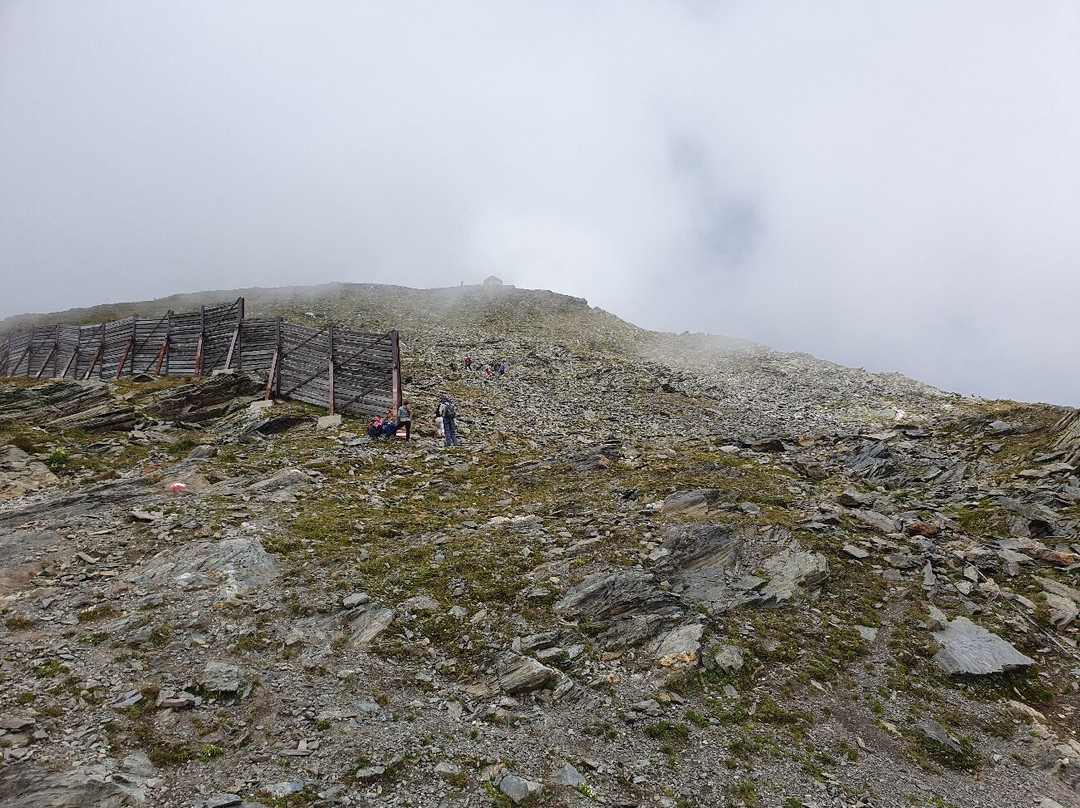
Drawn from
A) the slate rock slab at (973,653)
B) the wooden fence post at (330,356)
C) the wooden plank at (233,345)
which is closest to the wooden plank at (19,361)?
the wooden plank at (233,345)

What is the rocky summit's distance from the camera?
24.2 feet

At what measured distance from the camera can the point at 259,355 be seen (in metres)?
28.2

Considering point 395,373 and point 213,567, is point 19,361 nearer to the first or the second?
point 395,373

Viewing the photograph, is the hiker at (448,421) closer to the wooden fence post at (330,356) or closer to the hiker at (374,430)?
the hiker at (374,430)

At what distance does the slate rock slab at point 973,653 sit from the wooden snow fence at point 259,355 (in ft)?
71.0

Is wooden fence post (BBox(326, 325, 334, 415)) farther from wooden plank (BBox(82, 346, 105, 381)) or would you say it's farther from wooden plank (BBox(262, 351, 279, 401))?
wooden plank (BBox(82, 346, 105, 381))

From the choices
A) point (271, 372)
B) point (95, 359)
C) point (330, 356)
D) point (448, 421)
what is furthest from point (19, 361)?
point (448, 421)

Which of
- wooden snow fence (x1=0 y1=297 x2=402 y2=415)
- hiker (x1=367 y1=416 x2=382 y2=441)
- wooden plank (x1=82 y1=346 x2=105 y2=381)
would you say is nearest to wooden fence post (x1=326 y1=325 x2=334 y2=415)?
wooden snow fence (x1=0 y1=297 x2=402 y2=415)

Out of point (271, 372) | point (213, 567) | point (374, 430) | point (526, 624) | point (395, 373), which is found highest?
point (395, 373)

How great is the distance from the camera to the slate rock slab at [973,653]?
32.8 feet

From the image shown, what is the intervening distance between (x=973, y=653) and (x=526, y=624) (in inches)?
345

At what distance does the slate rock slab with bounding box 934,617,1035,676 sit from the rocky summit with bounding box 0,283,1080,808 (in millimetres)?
58

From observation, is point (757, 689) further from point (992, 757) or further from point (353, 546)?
point (353, 546)

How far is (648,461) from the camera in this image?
2105 centimetres
